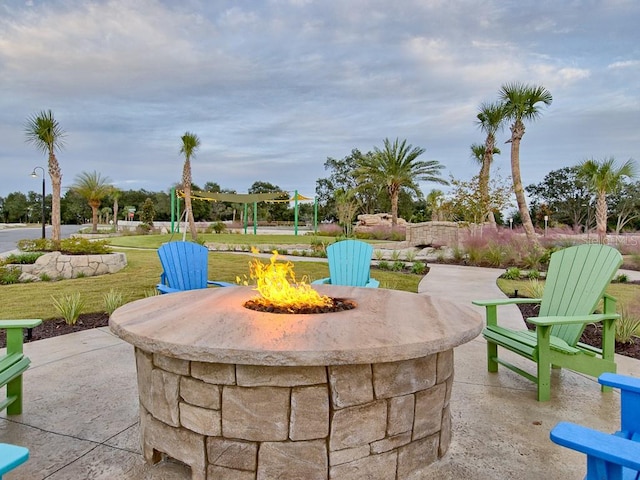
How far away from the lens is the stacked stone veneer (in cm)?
149

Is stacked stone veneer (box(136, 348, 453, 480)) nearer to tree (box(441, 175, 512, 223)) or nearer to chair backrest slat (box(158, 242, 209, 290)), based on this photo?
chair backrest slat (box(158, 242, 209, 290))

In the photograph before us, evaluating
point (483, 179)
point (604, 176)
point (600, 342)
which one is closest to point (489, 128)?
point (483, 179)

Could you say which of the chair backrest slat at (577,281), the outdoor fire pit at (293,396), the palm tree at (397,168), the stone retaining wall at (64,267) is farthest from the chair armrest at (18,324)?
the palm tree at (397,168)

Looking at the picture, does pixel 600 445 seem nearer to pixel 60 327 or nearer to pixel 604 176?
pixel 60 327

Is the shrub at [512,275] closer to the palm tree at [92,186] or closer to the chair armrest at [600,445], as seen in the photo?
the chair armrest at [600,445]

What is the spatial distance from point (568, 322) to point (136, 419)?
245 cm

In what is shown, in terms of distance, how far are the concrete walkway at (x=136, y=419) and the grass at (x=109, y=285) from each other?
1.89 m

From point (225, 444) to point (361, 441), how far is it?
521 mm

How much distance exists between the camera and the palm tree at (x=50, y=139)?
10.8m

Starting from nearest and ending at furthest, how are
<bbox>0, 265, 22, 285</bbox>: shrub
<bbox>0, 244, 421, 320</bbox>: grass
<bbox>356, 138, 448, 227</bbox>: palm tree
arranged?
<bbox>0, 244, 421, 320</bbox>: grass, <bbox>0, 265, 22, 285</bbox>: shrub, <bbox>356, 138, 448, 227</bbox>: palm tree

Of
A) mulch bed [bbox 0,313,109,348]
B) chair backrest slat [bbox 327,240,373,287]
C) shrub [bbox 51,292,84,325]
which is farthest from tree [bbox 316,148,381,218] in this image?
shrub [bbox 51,292,84,325]

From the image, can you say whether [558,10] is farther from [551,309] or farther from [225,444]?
[225,444]

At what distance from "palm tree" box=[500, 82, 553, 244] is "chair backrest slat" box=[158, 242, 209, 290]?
980cm

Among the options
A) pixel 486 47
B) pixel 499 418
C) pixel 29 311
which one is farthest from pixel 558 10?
pixel 29 311
